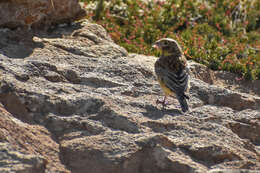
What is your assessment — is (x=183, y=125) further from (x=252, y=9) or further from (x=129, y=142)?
(x=252, y=9)

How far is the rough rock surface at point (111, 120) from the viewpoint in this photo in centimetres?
432

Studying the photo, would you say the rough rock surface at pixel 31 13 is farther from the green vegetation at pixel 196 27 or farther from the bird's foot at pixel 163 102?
the bird's foot at pixel 163 102

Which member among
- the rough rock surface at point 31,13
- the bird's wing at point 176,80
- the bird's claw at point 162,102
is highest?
the rough rock surface at point 31,13

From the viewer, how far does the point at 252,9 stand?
12148mm

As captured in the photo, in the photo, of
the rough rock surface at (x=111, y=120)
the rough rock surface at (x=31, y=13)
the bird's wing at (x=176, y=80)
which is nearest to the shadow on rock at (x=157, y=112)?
the rough rock surface at (x=111, y=120)

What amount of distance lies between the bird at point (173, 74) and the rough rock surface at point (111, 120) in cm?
19

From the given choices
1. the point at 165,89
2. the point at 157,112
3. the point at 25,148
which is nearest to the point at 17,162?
the point at 25,148

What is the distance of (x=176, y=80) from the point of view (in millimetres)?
5582

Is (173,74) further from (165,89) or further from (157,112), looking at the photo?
(157,112)

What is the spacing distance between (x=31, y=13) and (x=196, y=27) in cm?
515

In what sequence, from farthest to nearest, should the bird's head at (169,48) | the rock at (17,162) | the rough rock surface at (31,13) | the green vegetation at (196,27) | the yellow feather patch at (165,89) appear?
the green vegetation at (196,27) < the rough rock surface at (31,13) < the bird's head at (169,48) < the yellow feather patch at (165,89) < the rock at (17,162)

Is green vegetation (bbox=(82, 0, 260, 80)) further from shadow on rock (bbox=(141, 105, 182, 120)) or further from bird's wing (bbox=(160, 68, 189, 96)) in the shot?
shadow on rock (bbox=(141, 105, 182, 120))

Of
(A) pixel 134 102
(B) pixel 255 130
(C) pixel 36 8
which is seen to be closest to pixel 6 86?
(A) pixel 134 102

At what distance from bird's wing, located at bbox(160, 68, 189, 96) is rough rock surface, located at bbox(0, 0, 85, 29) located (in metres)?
2.74
